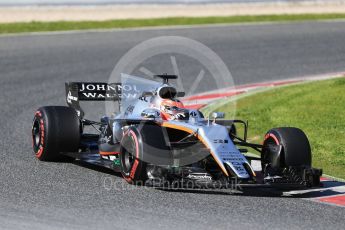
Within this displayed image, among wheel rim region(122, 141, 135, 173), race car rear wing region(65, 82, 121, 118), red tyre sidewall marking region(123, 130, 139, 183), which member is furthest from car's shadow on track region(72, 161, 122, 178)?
race car rear wing region(65, 82, 121, 118)

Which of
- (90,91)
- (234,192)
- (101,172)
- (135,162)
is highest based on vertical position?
(90,91)

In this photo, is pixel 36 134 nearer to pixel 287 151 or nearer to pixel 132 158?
pixel 132 158

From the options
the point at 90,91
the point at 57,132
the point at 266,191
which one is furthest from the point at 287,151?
the point at 90,91

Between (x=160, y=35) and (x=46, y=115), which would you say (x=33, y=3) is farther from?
(x=46, y=115)

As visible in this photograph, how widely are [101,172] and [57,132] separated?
943 millimetres

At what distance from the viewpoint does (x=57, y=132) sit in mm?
12070

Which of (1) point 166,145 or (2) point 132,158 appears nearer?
(1) point 166,145

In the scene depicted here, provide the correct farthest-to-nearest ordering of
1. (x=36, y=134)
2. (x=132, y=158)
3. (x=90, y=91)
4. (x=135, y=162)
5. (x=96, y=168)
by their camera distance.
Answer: (x=90, y=91) < (x=36, y=134) < (x=96, y=168) < (x=132, y=158) < (x=135, y=162)

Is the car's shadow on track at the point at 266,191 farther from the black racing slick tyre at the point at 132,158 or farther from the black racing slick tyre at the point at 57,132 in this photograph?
the black racing slick tyre at the point at 57,132

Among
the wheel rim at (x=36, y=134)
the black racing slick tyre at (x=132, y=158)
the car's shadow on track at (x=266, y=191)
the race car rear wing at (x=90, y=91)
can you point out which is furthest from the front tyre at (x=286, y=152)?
the wheel rim at (x=36, y=134)

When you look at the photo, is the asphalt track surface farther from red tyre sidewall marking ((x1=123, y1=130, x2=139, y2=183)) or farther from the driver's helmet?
the driver's helmet

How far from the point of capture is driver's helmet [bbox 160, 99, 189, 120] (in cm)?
1123

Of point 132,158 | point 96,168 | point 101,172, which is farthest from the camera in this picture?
point 96,168

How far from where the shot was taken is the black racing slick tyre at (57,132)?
1205 centimetres
